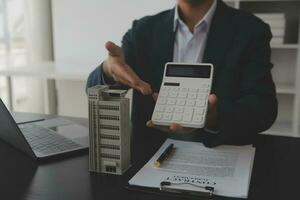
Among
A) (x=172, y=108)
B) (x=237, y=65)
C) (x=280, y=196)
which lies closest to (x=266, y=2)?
(x=237, y=65)

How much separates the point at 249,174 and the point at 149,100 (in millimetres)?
660

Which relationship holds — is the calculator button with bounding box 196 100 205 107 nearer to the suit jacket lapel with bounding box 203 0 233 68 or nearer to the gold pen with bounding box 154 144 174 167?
the gold pen with bounding box 154 144 174 167

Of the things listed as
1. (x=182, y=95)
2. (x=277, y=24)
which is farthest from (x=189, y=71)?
(x=277, y=24)

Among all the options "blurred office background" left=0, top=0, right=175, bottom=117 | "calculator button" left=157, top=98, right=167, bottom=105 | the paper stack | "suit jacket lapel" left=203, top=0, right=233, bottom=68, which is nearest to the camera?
"calculator button" left=157, top=98, right=167, bottom=105

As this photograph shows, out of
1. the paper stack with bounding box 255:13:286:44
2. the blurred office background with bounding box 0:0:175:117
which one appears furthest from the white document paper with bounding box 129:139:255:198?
the blurred office background with bounding box 0:0:175:117

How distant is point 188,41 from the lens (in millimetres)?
1453

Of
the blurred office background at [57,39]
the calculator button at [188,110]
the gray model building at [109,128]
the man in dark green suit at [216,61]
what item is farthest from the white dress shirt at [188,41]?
the blurred office background at [57,39]

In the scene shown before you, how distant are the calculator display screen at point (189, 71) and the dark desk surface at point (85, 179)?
8.6 inches

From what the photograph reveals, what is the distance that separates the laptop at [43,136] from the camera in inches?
32.3

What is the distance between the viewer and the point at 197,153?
0.82 metres

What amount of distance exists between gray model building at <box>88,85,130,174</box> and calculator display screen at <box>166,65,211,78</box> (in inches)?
8.1

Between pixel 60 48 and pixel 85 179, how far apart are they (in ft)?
7.55

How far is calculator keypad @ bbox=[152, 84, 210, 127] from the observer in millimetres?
812

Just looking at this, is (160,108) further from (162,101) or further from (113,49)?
(113,49)
